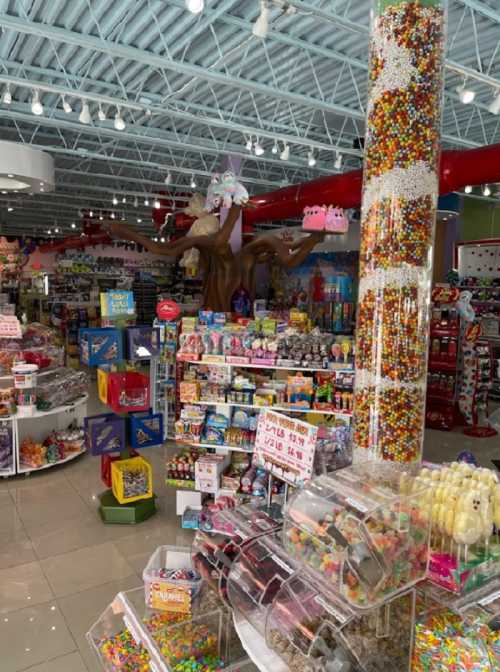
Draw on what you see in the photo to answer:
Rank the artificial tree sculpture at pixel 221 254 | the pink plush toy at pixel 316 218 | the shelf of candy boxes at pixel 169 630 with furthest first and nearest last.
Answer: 1. the artificial tree sculpture at pixel 221 254
2. the pink plush toy at pixel 316 218
3. the shelf of candy boxes at pixel 169 630

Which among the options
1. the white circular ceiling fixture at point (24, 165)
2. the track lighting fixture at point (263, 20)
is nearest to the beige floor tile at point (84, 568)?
the white circular ceiling fixture at point (24, 165)

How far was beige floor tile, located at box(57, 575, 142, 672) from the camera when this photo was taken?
336 centimetres

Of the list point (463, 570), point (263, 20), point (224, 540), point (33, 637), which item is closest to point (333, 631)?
point (463, 570)

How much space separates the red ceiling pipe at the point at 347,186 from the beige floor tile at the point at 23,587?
251 inches

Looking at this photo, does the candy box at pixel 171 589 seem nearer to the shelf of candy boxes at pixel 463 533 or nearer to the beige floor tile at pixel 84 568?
the shelf of candy boxes at pixel 463 533

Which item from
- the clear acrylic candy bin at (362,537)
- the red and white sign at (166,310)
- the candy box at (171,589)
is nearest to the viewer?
the clear acrylic candy bin at (362,537)

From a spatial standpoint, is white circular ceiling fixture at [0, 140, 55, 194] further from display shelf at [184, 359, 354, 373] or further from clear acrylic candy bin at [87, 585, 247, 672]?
clear acrylic candy bin at [87, 585, 247, 672]

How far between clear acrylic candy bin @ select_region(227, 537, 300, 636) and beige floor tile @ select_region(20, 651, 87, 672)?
149 centimetres

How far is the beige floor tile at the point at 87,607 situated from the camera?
336 centimetres

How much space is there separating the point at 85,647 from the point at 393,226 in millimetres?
3019

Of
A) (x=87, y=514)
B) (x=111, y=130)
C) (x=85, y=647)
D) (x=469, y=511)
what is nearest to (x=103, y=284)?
(x=111, y=130)

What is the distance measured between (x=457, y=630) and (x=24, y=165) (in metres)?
5.98

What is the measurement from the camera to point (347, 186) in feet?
30.2

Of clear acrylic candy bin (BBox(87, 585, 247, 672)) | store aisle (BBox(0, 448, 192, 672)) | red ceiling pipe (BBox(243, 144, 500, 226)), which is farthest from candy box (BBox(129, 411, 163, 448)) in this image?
red ceiling pipe (BBox(243, 144, 500, 226))
